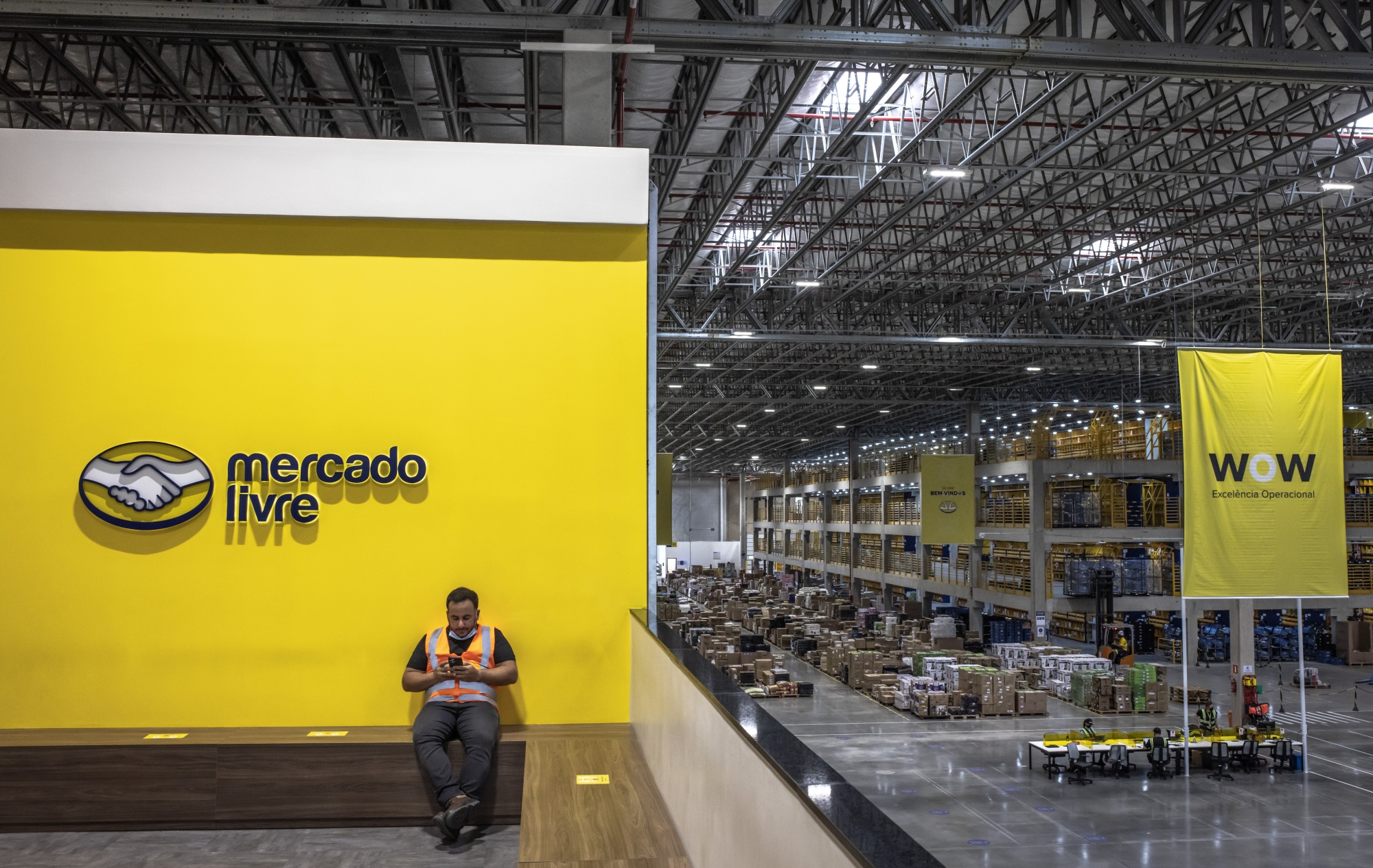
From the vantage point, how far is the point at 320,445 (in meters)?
5.99

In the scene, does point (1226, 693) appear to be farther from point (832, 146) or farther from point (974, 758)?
point (832, 146)

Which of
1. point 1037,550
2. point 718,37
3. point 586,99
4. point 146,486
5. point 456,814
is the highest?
point 718,37

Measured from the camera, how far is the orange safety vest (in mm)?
5652

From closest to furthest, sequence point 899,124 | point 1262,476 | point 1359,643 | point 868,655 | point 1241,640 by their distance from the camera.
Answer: point 1262,476
point 899,124
point 1241,640
point 868,655
point 1359,643

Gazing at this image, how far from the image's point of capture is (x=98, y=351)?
231 inches

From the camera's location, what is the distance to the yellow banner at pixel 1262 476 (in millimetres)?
12438

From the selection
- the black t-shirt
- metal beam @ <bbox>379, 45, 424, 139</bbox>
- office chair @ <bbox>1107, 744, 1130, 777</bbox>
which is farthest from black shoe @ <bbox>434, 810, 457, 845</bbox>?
office chair @ <bbox>1107, 744, 1130, 777</bbox>

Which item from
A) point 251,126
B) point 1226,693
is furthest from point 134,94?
point 1226,693

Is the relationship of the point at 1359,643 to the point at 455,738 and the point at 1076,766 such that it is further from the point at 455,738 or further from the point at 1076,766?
the point at 455,738

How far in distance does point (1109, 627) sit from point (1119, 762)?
1007 centimetres

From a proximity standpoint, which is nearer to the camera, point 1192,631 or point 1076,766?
point 1076,766

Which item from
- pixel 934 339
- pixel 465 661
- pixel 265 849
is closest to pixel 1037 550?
pixel 934 339

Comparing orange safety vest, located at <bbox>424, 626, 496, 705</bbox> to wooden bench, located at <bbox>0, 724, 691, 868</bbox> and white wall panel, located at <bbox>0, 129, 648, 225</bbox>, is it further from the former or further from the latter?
white wall panel, located at <bbox>0, 129, 648, 225</bbox>

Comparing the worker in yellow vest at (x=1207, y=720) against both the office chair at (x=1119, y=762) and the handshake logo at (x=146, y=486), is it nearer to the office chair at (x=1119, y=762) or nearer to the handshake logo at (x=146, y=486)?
the office chair at (x=1119, y=762)
